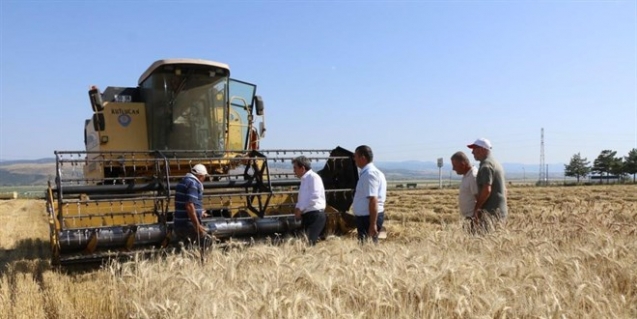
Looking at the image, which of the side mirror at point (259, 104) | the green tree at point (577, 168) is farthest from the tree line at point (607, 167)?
the side mirror at point (259, 104)

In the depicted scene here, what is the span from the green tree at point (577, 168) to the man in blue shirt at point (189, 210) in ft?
277

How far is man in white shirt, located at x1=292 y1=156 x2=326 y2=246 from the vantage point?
19.6 feet

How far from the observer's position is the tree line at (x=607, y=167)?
68375 millimetres

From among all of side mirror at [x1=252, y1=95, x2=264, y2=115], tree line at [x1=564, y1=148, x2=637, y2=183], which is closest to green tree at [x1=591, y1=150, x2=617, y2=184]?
tree line at [x1=564, y1=148, x2=637, y2=183]

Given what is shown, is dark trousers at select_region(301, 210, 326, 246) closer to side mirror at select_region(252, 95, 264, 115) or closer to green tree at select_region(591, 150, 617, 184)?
side mirror at select_region(252, 95, 264, 115)

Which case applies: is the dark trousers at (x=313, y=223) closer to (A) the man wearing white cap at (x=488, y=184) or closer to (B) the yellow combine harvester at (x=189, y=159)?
(B) the yellow combine harvester at (x=189, y=159)

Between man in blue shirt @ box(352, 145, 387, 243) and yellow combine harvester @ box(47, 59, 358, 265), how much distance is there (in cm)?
160

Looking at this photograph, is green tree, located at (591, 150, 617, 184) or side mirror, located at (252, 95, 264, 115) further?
green tree, located at (591, 150, 617, 184)

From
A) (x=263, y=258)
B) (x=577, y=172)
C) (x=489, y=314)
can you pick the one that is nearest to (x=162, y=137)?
(x=263, y=258)

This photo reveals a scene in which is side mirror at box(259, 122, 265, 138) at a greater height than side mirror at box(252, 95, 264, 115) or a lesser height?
lesser

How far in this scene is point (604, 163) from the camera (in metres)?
72.8

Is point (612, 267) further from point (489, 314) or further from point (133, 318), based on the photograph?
point (133, 318)

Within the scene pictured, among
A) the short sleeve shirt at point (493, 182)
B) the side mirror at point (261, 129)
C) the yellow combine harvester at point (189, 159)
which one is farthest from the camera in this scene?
the side mirror at point (261, 129)

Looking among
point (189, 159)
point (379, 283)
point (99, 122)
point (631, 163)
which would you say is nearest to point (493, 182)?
point (379, 283)
